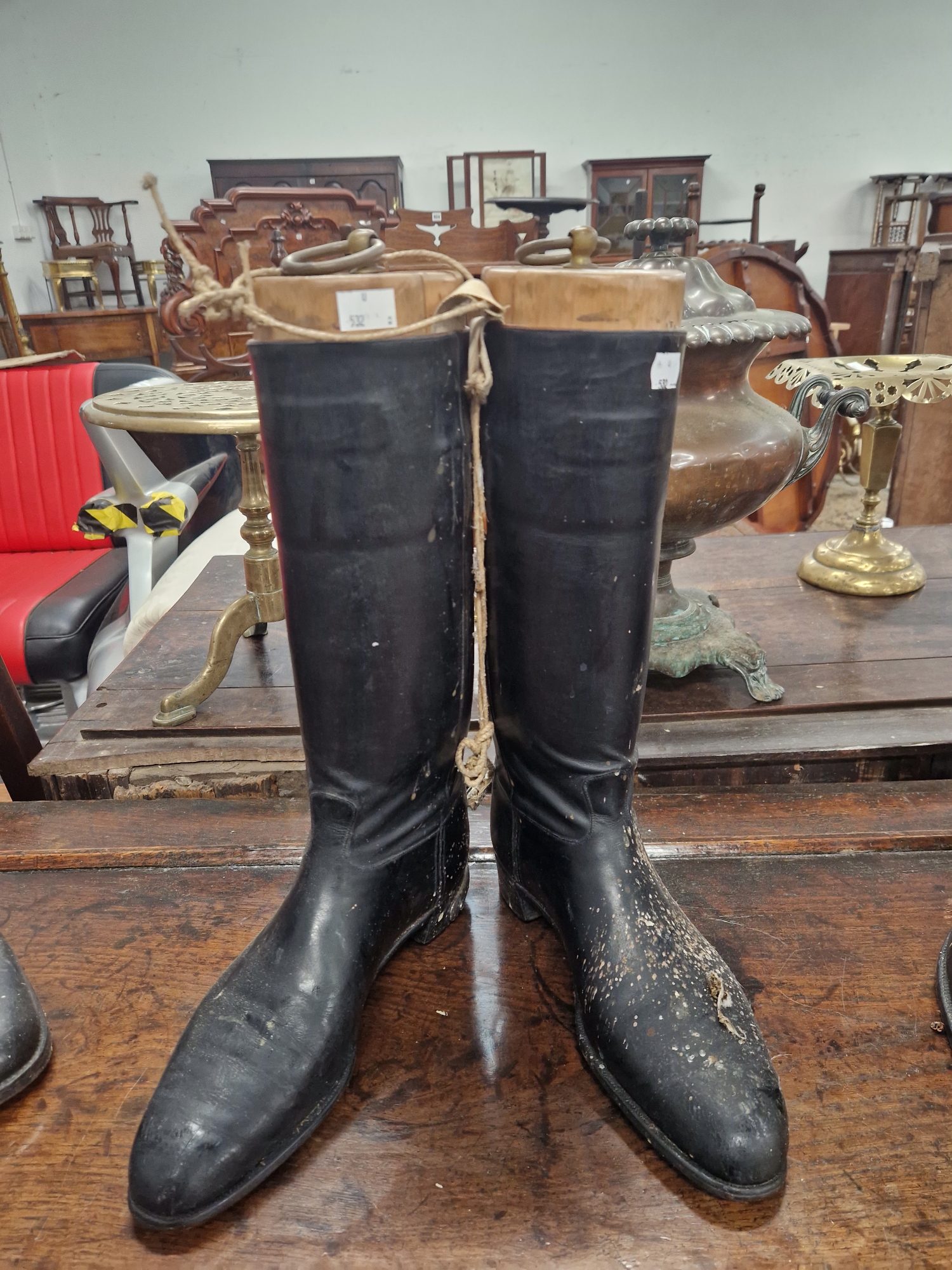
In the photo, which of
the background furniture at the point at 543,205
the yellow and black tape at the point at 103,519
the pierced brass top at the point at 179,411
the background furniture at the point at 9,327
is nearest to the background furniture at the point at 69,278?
the background furniture at the point at 9,327

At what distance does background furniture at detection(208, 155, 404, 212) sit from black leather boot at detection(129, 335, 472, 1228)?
15.9ft

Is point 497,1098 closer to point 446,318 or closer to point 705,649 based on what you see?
point 446,318

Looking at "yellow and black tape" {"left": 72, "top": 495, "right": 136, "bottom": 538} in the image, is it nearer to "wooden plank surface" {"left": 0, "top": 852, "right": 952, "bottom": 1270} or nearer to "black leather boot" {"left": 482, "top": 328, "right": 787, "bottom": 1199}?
"wooden plank surface" {"left": 0, "top": 852, "right": 952, "bottom": 1270}

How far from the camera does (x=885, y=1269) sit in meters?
0.38

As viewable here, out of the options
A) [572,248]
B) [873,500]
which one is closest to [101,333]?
[873,500]

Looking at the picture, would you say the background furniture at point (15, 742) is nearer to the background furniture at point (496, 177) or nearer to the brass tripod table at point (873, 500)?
the brass tripod table at point (873, 500)

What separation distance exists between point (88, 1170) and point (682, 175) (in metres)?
5.36

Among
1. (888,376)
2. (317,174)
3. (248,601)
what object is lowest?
(248,601)

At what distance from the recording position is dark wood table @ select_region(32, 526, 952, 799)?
2.72 feet

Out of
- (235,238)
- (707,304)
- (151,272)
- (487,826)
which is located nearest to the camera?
(487,826)

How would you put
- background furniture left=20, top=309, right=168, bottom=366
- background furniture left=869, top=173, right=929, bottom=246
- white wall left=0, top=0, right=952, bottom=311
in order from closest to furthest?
background furniture left=20, top=309, right=168, bottom=366 < white wall left=0, top=0, right=952, bottom=311 < background furniture left=869, top=173, right=929, bottom=246

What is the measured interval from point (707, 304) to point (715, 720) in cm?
43

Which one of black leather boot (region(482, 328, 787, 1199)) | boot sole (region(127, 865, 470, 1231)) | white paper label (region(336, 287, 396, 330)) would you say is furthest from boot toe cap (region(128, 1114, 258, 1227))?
white paper label (region(336, 287, 396, 330))

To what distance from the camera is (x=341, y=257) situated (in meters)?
0.44
